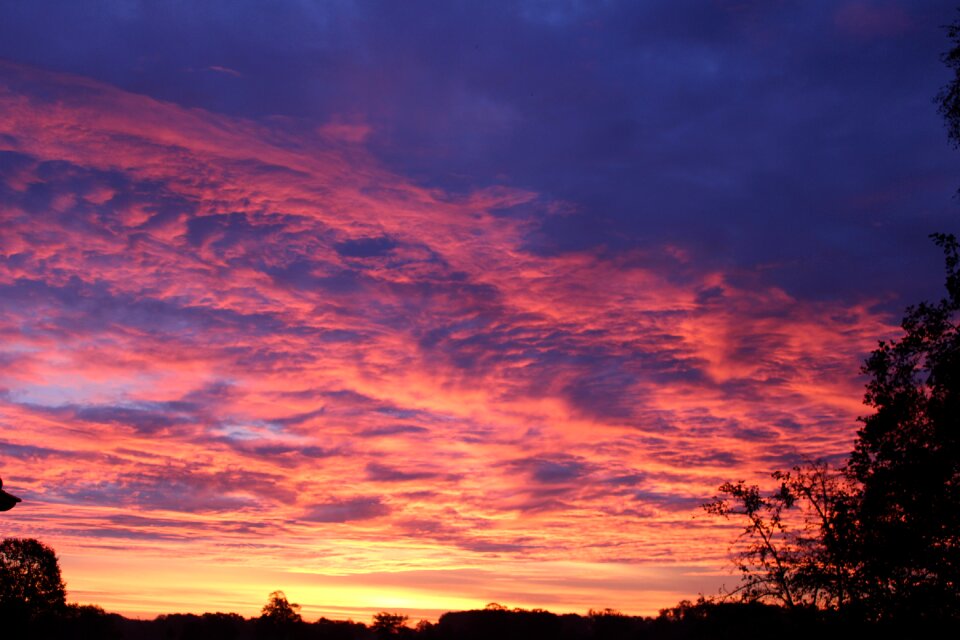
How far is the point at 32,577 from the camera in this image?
8006 centimetres

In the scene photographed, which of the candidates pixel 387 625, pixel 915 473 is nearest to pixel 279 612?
pixel 387 625

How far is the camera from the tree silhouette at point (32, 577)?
257ft

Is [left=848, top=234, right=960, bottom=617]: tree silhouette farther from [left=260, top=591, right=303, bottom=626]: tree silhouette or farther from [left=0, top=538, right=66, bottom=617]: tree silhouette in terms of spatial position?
[left=260, top=591, right=303, bottom=626]: tree silhouette

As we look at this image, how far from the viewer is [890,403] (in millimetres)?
22797

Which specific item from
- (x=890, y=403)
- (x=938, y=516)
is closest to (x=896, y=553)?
(x=938, y=516)

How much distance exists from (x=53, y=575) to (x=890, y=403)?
83.8m

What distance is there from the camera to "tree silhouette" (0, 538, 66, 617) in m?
78.4

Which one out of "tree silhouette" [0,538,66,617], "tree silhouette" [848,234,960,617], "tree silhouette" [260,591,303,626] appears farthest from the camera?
"tree silhouette" [260,591,303,626]

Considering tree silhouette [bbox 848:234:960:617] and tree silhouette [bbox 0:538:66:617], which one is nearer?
tree silhouette [bbox 848:234:960:617]

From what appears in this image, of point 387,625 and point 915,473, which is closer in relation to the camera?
point 915,473

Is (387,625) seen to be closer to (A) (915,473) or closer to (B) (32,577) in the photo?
(B) (32,577)

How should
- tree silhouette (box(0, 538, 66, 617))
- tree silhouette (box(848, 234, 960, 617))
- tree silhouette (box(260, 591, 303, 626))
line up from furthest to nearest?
tree silhouette (box(260, 591, 303, 626)), tree silhouette (box(0, 538, 66, 617)), tree silhouette (box(848, 234, 960, 617))

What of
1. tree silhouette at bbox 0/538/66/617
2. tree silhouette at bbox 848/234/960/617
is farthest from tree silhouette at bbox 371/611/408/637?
tree silhouette at bbox 848/234/960/617

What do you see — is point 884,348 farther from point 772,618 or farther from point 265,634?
point 265,634
